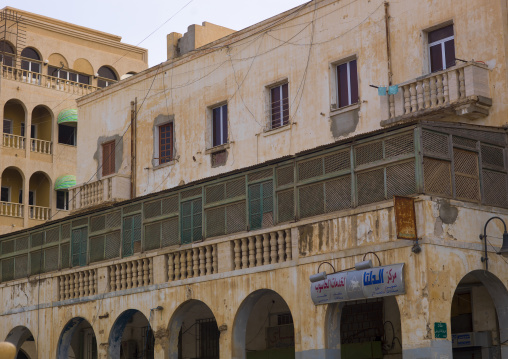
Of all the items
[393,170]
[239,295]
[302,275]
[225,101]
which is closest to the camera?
[393,170]

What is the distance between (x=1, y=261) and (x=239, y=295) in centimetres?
1092

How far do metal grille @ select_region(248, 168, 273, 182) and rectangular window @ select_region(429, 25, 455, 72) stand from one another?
438cm

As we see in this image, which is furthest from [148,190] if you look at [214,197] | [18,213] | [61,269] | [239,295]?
[18,213]

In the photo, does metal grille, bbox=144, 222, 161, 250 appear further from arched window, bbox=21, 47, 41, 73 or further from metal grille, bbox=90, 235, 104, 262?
arched window, bbox=21, 47, 41, 73

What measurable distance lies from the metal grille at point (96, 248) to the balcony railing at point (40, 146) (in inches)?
657

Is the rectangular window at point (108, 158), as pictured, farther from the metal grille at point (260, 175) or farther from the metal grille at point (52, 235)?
the metal grille at point (260, 175)

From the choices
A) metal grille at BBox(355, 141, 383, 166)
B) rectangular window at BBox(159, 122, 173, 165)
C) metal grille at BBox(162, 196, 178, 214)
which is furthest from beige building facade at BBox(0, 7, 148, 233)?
metal grille at BBox(355, 141, 383, 166)

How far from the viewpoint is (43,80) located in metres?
41.7

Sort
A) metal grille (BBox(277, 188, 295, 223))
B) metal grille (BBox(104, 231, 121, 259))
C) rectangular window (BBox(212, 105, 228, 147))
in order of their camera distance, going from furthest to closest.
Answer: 1. rectangular window (BBox(212, 105, 228, 147))
2. metal grille (BBox(104, 231, 121, 259))
3. metal grille (BBox(277, 188, 295, 223))

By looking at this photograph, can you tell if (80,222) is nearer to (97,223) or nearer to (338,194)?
(97,223)

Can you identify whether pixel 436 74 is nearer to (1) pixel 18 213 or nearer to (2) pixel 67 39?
(1) pixel 18 213

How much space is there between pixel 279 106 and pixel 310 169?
5104 millimetres

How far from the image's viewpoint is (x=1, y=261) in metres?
28.6

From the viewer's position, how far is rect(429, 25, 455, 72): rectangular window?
20.8 m
